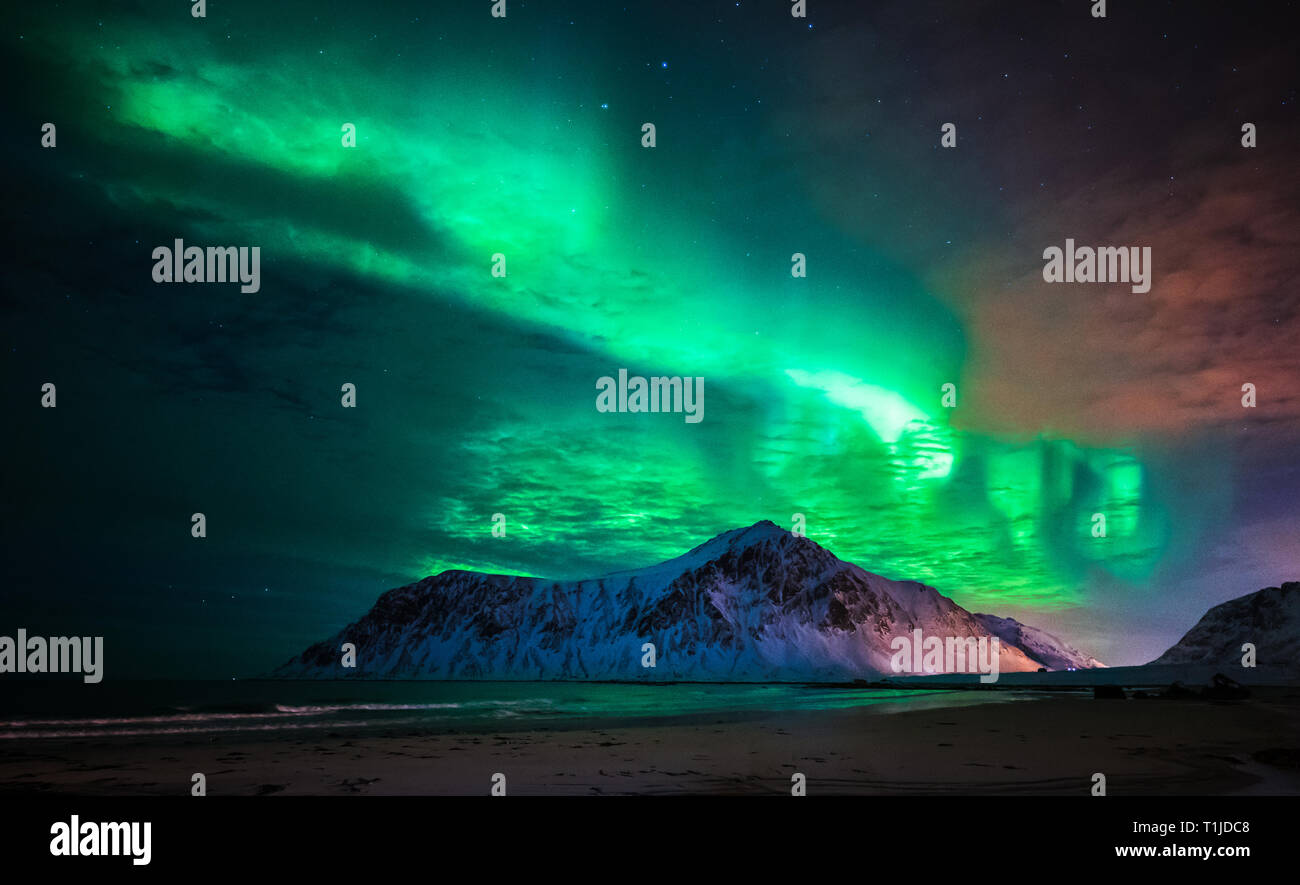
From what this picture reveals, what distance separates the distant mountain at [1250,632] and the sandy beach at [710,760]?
111663 millimetres

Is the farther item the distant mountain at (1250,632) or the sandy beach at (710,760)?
the distant mountain at (1250,632)

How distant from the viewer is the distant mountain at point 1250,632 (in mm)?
113312

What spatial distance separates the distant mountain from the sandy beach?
366 feet

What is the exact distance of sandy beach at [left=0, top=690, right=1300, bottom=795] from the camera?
1616 centimetres

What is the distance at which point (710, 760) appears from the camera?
2073 cm

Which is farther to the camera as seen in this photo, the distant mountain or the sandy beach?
the distant mountain

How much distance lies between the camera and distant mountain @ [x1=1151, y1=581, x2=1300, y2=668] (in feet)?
372

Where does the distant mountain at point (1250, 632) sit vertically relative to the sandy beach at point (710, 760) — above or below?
below

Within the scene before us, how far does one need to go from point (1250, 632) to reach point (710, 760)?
164127mm

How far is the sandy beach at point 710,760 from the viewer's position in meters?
16.2

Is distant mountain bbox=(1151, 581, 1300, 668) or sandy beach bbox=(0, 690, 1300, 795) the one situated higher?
sandy beach bbox=(0, 690, 1300, 795)
